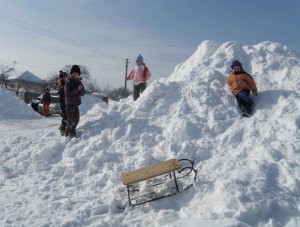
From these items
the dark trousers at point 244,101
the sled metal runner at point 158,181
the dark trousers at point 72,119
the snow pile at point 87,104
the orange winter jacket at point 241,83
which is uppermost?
the snow pile at point 87,104

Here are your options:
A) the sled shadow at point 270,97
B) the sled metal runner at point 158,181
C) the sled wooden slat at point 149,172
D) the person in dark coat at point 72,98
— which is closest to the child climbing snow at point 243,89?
the sled shadow at point 270,97

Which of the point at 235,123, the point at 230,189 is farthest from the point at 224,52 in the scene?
the point at 230,189

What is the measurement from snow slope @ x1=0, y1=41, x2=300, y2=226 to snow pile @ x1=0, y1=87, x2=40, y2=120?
7.24m

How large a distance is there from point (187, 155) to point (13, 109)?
40.8 ft

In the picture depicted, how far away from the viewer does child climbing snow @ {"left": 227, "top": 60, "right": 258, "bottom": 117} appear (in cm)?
730

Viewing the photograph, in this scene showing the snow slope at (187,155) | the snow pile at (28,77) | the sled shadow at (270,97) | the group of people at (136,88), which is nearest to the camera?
the snow slope at (187,155)

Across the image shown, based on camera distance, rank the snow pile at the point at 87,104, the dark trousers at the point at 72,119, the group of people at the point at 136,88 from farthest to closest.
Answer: the snow pile at the point at 87,104
the dark trousers at the point at 72,119
the group of people at the point at 136,88

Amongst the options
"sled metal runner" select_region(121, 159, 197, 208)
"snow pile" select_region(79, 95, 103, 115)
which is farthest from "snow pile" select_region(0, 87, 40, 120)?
"sled metal runner" select_region(121, 159, 197, 208)

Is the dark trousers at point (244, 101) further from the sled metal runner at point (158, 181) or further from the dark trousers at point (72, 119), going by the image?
the dark trousers at point (72, 119)

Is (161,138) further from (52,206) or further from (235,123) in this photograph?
(52,206)

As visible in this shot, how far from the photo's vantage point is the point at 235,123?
6.93m

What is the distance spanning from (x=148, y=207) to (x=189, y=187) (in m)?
0.69

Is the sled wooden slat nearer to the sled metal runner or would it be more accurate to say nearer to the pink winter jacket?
the sled metal runner

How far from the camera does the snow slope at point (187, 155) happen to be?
480 centimetres
